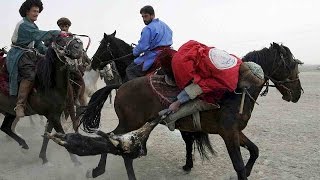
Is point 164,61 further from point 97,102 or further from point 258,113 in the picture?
point 258,113

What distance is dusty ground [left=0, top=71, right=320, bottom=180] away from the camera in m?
6.61

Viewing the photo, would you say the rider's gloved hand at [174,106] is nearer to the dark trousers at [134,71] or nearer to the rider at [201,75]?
the rider at [201,75]

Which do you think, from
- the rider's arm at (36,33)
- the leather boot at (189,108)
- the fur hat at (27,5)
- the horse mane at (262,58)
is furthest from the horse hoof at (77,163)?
the horse mane at (262,58)

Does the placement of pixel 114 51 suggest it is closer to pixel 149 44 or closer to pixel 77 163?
pixel 149 44

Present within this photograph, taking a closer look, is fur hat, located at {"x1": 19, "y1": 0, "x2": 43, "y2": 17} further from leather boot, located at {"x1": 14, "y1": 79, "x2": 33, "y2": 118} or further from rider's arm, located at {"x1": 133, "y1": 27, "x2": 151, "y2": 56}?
rider's arm, located at {"x1": 133, "y1": 27, "x2": 151, "y2": 56}

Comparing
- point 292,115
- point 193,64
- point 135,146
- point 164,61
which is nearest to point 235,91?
point 193,64

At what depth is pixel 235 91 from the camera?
5.15 metres

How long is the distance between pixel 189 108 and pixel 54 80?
2.86m

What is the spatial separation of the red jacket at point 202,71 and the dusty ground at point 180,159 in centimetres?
198

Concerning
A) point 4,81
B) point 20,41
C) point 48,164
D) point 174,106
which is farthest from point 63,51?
point 174,106

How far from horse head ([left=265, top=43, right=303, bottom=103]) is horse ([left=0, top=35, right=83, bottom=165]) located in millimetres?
3062

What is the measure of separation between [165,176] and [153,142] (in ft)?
8.05

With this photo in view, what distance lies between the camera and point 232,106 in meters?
5.13

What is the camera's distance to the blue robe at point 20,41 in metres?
7.12
